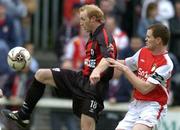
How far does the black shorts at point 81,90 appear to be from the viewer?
34.8ft

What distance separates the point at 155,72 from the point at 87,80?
98 cm

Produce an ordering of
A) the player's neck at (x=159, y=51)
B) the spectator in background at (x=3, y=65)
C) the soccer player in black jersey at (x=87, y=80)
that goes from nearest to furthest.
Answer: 1. the player's neck at (x=159, y=51)
2. the soccer player in black jersey at (x=87, y=80)
3. the spectator in background at (x=3, y=65)

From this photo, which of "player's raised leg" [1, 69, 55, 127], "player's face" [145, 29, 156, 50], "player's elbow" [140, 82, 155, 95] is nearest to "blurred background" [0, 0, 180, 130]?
"player's raised leg" [1, 69, 55, 127]

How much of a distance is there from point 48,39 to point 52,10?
620 mm

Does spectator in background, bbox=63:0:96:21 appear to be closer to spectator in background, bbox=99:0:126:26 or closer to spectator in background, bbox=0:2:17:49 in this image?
spectator in background, bbox=99:0:126:26

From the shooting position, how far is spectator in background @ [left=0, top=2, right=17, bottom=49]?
→ 49.2ft

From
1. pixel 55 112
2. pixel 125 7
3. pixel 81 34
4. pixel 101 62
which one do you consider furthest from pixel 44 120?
pixel 101 62

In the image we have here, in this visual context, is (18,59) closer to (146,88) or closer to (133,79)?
(133,79)

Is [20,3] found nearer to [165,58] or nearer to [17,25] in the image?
[17,25]

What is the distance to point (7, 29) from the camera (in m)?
15.1

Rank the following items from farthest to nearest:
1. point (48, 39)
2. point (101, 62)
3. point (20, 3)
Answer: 1. point (48, 39)
2. point (20, 3)
3. point (101, 62)

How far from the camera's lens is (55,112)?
14742 millimetres

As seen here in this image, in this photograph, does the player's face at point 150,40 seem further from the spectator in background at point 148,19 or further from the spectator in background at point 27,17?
the spectator in background at point 27,17

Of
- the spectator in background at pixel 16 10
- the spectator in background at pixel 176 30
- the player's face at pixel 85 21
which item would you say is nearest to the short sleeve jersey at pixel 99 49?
the player's face at pixel 85 21
